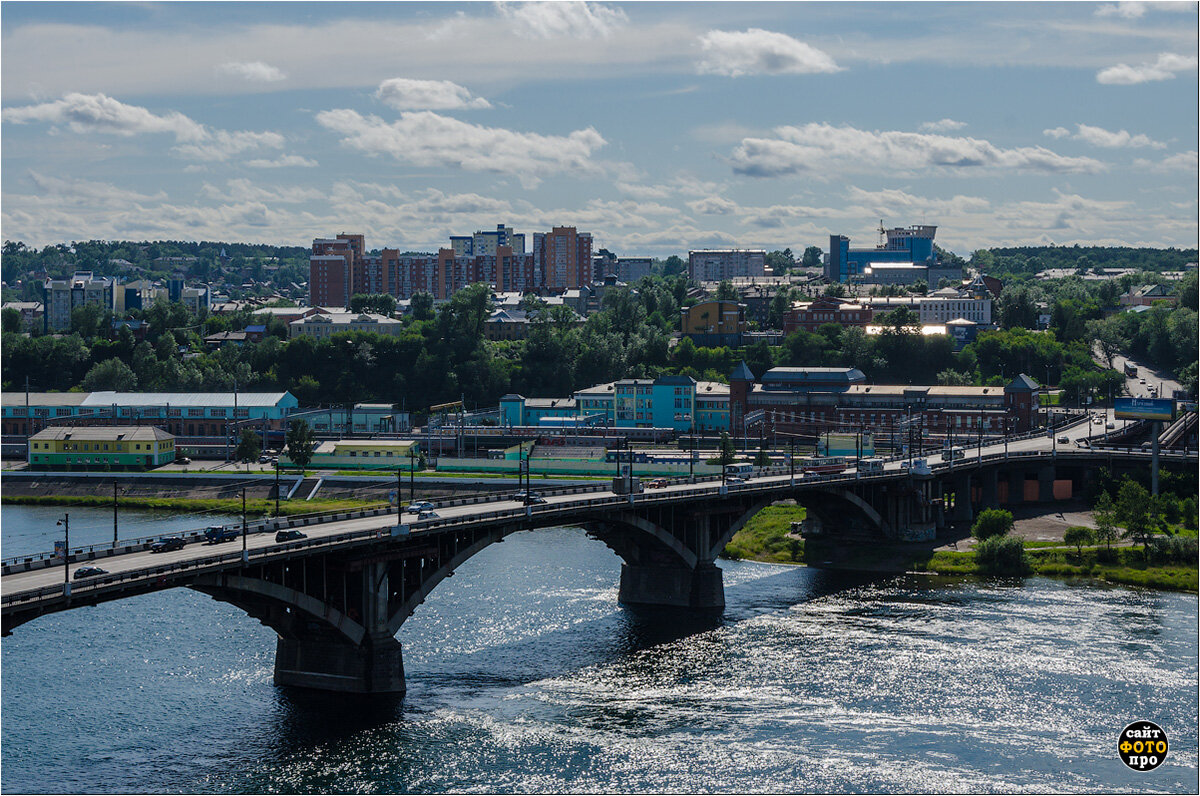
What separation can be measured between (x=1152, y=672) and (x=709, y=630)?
2358cm

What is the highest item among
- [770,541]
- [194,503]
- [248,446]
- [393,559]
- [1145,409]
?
[1145,409]

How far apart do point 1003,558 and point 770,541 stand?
59.5 ft

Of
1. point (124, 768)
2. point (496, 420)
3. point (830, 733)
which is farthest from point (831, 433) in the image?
point (124, 768)

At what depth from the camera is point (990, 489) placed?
126 metres

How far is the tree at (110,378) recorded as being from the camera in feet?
640

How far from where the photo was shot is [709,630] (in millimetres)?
82188

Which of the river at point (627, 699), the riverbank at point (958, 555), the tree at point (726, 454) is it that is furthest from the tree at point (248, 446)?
the river at point (627, 699)

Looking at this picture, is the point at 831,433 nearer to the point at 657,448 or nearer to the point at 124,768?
the point at 657,448

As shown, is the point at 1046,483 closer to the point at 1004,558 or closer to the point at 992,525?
the point at 992,525

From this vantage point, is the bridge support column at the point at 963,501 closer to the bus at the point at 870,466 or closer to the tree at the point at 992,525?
the bus at the point at 870,466

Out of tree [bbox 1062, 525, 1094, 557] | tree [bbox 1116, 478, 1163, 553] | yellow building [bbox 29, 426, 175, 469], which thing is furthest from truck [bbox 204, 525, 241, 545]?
yellow building [bbox 29, 426, 175, 469]

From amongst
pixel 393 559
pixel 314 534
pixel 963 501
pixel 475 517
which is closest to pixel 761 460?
pixel 963 501

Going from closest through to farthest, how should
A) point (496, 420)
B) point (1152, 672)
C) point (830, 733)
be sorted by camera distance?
point (830, 733) → point (1152, 672) → point (496, 420)

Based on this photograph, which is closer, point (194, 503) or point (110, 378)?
point (194, 503)
